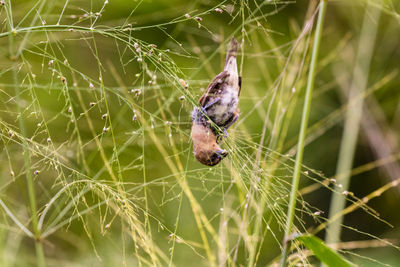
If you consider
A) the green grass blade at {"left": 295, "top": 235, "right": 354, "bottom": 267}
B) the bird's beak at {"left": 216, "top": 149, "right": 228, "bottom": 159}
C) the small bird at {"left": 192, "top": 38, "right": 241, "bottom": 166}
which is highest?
the small bird at {"left": 192, "top": 38, "right": 241, "bottom": 166}

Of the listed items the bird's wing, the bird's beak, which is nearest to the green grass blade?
the bird's beak

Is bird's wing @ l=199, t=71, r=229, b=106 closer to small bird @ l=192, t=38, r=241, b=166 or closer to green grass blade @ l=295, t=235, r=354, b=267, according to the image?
small bird @ l=192, t=38, r=241, b=166

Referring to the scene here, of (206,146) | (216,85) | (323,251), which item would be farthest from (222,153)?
(323,251)

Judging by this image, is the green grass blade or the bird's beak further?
the bird's beak

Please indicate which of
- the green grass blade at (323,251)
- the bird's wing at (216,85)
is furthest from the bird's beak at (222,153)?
the green grass blade at (323,251)

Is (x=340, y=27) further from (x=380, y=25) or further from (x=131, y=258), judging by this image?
(x=131, y=258)

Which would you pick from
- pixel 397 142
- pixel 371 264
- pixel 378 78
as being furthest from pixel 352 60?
pixel 371 264

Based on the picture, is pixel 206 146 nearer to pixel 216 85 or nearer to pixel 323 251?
pixel 216 85

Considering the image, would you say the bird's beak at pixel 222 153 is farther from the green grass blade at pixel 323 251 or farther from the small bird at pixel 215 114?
the green grass blade at pixel 323 251

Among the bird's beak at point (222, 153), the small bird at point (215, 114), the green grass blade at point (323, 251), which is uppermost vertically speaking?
the small bird at point (215, 114)
